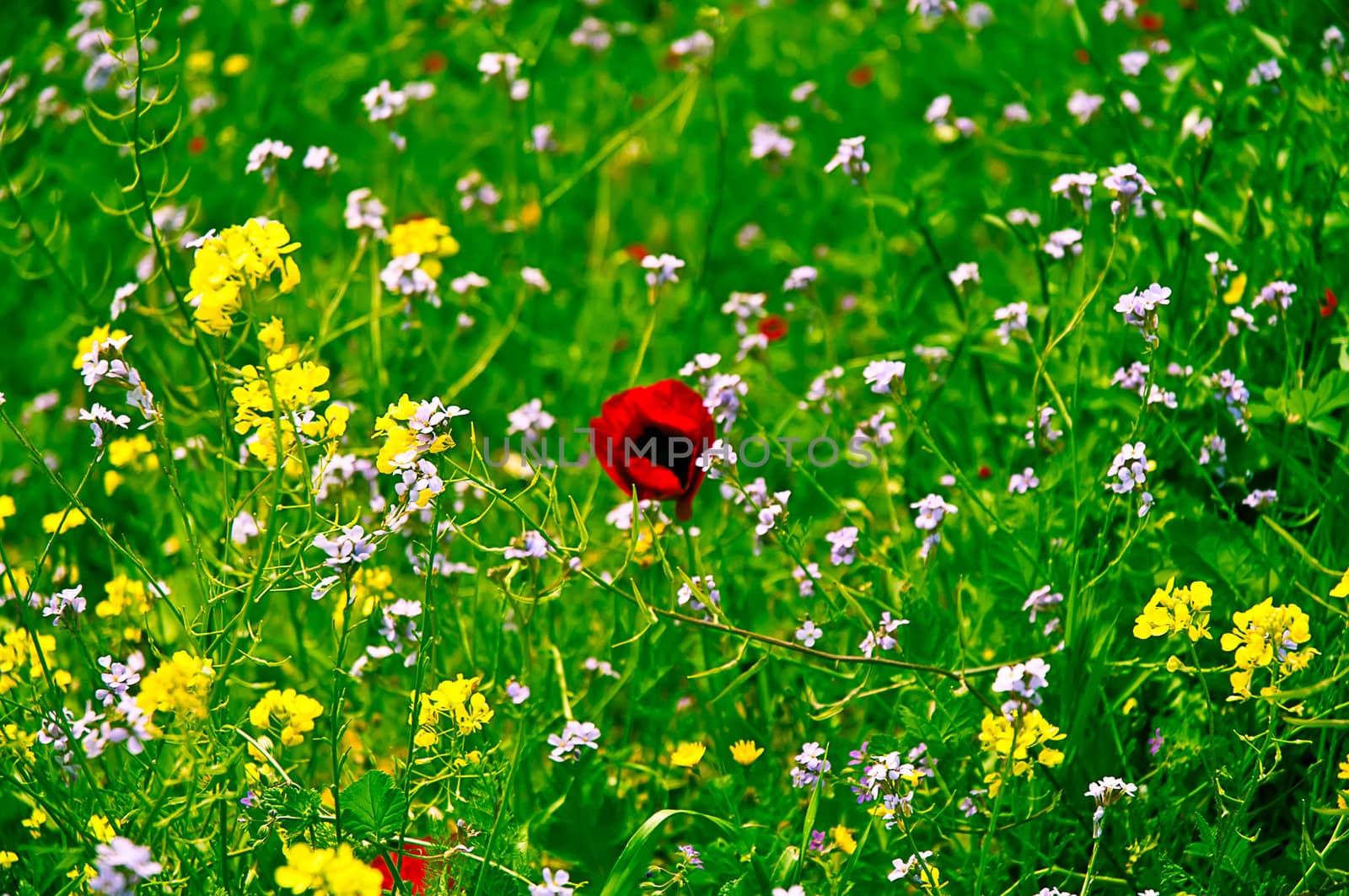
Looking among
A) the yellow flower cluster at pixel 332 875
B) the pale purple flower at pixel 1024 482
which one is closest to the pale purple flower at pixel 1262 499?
the pale purple flower at pixel 1024 482

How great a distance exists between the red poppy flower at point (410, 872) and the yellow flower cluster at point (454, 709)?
0.55ft

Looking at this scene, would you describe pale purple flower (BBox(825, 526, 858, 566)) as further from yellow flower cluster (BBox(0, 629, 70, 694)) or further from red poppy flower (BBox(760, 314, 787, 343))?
yellow flower cluster (BBox(0, 629, 70, 694))

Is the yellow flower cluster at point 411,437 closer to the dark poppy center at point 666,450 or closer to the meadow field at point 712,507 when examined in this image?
the meadow field at point 712,507

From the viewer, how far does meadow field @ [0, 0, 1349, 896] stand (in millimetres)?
1635

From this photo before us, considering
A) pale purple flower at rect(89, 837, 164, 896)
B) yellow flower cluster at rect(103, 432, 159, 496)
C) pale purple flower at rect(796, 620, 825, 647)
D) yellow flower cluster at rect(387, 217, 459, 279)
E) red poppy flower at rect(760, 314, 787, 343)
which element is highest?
pale purple flower at rect(89, 837, 164, 896)

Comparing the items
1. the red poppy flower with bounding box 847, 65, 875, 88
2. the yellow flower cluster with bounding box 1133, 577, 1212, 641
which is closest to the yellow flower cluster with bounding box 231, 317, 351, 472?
the yellow flower cluster with bounding box 1133, 577, 1212, 641

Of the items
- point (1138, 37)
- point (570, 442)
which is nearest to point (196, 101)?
point (570, 442)

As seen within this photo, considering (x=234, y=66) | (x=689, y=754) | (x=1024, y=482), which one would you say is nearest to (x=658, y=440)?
(x=689, y=754)

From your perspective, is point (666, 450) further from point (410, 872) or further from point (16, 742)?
point (16, 742)

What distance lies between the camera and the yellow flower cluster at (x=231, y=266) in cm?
148

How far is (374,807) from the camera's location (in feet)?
5.14

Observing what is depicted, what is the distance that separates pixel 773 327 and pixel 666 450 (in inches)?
34.5

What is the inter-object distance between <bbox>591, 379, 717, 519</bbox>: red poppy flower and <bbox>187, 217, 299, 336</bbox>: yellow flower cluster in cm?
66

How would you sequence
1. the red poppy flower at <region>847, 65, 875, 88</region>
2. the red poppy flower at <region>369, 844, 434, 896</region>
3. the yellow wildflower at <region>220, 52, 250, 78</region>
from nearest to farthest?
the red poppy flower at <region>369, 844, 434, 896</region>, the yellow wildflower at <region>220, 52, 250, 78</region>, the red poppy flower at <region>847, 65, 875, 88</region>
